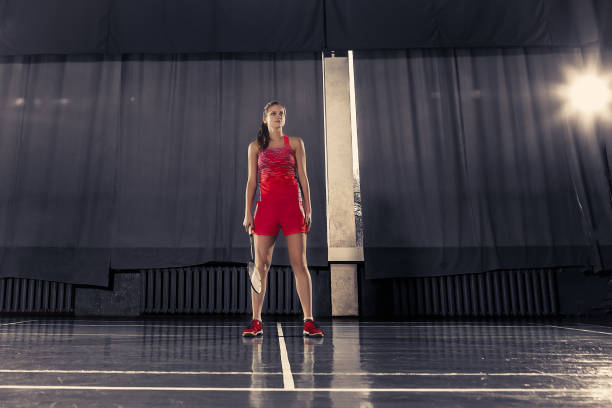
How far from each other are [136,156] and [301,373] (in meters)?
3.30

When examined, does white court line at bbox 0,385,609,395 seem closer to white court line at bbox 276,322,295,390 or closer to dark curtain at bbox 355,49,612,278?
white court line at bbox 276,322,295,390

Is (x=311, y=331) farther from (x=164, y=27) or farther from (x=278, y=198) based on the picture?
(x=164, y=27)

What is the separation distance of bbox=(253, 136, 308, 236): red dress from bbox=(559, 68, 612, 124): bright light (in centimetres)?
319

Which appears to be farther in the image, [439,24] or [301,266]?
[439,24]

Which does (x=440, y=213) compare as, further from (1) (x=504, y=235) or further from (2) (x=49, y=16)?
(2) (x=49, y=16)

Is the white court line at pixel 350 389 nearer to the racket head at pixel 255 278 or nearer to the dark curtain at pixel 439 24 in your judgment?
the racket head at pixel 255 278

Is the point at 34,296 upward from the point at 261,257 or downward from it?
downward

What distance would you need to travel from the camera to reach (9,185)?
12.7ft

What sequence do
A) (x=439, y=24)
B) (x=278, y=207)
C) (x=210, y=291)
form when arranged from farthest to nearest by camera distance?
(x=439, y=24)
(x=210, y=291)
(x=278, y=207)

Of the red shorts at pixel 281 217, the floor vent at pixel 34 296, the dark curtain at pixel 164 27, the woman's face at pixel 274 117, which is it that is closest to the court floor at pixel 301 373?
the red shorts at pixel 281 217

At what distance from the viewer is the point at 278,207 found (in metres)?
1.96

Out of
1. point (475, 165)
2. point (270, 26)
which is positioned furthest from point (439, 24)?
point (270, 26)

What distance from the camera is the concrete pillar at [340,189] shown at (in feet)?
12.2

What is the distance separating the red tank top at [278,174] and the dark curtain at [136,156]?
5.51ft
